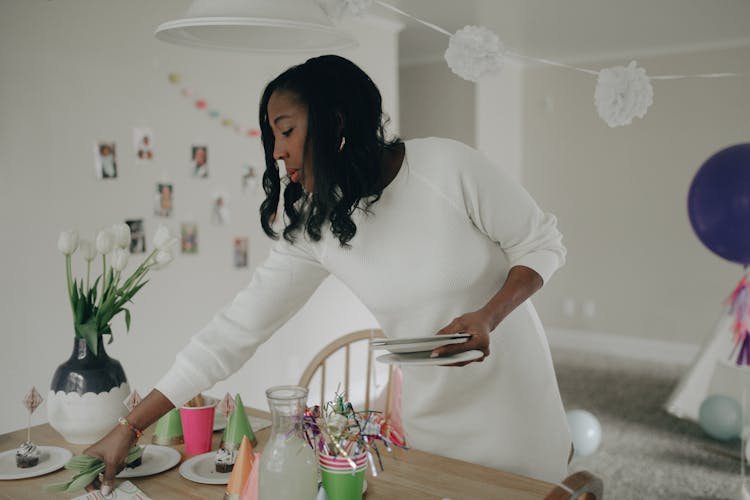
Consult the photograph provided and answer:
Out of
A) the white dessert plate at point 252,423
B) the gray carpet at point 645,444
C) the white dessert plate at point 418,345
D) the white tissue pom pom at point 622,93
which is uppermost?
the white tissue pom pom at point 622,93

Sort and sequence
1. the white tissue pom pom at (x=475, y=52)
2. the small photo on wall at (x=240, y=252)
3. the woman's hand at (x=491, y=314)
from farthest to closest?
the small photo on wall at (x=240, y=252)
the white tissue pom pom at (x=475, y=52)
the woman's hand at (x=491, y=314)

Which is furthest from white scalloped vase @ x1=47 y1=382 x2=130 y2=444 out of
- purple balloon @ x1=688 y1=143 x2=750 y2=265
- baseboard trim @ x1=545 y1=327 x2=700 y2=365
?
baseboard trim @ x1=545 y1=327 x2=700 y2=365

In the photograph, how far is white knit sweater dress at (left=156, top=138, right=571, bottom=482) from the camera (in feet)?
4.31

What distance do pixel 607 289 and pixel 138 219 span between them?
3980 mm

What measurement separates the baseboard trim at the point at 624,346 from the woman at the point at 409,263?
4.20m

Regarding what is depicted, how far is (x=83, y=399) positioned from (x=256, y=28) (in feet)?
2.71

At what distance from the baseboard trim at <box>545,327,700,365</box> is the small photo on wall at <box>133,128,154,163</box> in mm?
3889

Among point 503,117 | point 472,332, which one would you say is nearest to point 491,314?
point 472,332

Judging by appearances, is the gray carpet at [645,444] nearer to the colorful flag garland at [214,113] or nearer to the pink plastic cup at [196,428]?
the pink plastic cup at [196,428]

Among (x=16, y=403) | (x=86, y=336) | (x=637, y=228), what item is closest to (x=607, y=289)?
(x=637, y=228)

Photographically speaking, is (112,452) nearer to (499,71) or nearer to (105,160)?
(499,71)

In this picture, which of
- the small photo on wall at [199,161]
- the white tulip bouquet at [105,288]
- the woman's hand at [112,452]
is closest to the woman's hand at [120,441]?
the woman's hand at [112,452]

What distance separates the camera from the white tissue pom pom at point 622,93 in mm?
1720

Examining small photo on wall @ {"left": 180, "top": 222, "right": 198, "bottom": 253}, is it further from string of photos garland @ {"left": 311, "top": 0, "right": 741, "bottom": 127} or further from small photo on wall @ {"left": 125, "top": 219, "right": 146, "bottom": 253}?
string of photos garland @ {"left": 311, "top": 0, "right": 741, "bottom": 127}
